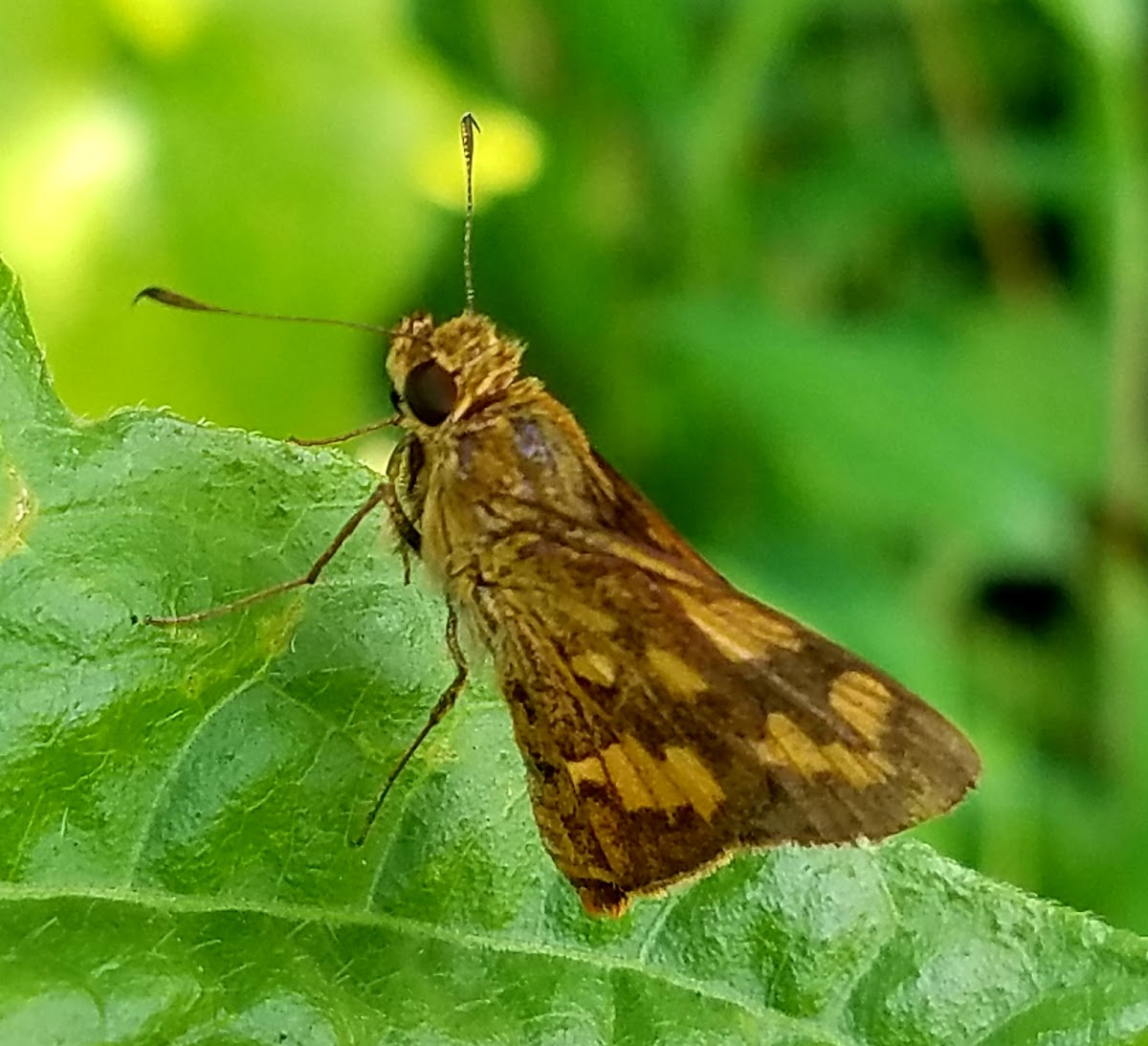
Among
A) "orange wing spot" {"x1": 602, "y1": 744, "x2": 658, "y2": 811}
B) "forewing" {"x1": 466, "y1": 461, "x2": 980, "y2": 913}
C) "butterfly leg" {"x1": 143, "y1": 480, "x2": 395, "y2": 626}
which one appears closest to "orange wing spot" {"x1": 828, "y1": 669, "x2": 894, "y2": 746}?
"forewing" {"x1": 466, "y1": 461, "x2": 980, "y2": 913}

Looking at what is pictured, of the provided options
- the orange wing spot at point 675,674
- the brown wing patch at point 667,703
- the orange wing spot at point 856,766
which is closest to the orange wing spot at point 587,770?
the brown wing patch at point 667,703

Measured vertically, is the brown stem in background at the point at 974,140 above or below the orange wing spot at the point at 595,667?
above

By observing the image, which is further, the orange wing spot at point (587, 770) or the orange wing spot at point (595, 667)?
the orange wing spot at point (595, 667)

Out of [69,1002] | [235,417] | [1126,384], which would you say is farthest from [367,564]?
[1126,384]

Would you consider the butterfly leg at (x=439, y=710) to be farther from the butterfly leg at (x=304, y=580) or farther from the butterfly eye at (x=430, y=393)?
the butterfly eye at (x=430, y=393)

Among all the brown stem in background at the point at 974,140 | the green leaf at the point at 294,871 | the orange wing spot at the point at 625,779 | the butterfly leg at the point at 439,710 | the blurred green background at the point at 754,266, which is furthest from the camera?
the brown stem in background at the point at 974,140

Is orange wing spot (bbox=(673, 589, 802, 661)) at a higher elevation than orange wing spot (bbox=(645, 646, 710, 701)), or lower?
higher

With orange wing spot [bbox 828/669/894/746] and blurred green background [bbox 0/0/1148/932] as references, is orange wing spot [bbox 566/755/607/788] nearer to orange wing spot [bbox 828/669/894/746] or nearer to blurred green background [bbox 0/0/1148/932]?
orange wing spot [bbox 828/669/894/746]
